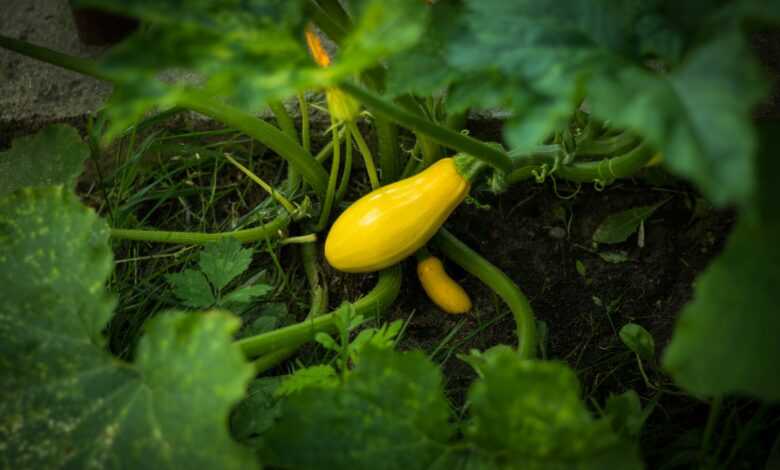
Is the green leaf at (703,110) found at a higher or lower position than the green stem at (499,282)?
higher


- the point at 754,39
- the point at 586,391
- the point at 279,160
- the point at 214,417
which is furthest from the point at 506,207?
the point at 214,417

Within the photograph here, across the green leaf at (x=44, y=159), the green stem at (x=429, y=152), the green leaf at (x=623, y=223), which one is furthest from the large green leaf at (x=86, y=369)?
the green leaf at (x=623, y=223)

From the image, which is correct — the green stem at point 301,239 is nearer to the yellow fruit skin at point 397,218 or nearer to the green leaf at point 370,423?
the yellow fruit skin at point 397,218

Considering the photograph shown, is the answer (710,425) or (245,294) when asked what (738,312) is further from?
(245,294)

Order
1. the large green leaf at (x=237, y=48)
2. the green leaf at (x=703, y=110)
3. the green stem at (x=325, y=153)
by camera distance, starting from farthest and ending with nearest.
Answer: the green stem at (x=325, y=153) < the large green leaf at (x=237, y=48) < the green leaf at (x=703, y=110)

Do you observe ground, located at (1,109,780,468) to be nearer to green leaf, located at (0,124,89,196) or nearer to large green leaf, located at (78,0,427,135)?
green leaf, located at (0,124,89,196)

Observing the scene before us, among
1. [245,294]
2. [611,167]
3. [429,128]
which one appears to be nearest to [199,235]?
[245,294]

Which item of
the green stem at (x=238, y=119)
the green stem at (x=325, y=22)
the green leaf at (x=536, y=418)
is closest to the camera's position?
the green leaf at (x=536, y=418)
